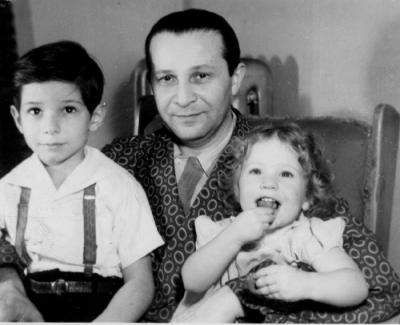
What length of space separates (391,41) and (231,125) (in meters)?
0.52

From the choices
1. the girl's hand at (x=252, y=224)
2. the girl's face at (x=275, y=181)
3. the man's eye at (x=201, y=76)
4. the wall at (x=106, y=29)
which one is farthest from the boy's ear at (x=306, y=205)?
the wall at (x=106, y=29)

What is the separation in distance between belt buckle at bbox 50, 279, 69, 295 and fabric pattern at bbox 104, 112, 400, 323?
0.19 m

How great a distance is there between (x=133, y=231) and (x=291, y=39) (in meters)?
0.90

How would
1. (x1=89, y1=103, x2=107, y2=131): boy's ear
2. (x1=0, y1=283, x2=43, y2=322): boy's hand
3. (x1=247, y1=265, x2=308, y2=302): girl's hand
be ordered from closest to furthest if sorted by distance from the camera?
(x1=247, y1=265, x2=308, y2=302): girl's hand < (x1=0, y1=283, x2=43, y2=322): boy's hand < (x1=89, y1=103, x2=107, y2=131): boy's ear

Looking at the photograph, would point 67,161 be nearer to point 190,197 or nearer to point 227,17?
point 190,197

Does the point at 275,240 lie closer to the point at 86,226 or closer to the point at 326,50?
the point at 86,226

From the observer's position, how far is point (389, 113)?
1222mm

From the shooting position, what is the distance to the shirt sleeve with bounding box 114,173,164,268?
1.06 m

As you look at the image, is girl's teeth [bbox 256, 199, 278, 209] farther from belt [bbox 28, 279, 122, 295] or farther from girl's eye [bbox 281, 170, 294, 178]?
belt [bbox 28, 279, 122, 295]

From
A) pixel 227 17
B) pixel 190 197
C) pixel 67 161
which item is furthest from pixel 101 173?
pixel 227 17

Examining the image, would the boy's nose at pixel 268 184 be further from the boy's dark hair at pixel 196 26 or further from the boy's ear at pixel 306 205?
the boy's dark hair at pixel 196 26

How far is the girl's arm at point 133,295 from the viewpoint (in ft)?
3.22

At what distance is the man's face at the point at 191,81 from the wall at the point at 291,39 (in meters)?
0.50

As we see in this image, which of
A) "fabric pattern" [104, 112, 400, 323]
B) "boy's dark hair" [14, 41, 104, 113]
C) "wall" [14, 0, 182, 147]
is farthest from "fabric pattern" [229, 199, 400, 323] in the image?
"wall" [14, 0, 182, 147]
